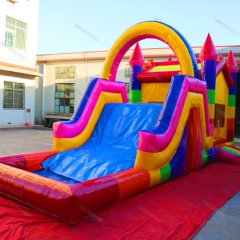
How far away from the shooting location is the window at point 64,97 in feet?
49.3

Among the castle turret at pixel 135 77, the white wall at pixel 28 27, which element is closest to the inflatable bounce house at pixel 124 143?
the castle turret at pixel 135 77

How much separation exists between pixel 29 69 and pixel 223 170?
1083 cm

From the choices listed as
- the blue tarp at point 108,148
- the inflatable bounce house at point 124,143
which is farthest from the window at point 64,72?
the blue tarp at point 108,148

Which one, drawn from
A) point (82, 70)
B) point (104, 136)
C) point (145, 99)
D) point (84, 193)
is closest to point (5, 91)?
point (82, 70)

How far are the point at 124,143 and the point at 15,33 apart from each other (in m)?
10.5

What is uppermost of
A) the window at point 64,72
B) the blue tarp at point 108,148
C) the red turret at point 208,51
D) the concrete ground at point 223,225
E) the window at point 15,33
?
the window at point 15,33

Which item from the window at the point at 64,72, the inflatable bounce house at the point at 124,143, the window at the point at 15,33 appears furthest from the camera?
the window at the point at 64,72

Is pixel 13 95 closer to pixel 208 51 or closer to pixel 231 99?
pixel 231 99

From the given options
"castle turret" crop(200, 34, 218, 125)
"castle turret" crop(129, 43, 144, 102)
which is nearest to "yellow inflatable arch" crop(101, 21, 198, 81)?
"castle turret" crop(200, 34, 218, 125)

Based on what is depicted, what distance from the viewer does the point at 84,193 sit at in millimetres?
2689

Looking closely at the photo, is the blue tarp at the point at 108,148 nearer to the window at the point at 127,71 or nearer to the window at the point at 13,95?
the window at the point at 127,71

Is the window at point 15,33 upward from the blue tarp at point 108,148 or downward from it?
upward

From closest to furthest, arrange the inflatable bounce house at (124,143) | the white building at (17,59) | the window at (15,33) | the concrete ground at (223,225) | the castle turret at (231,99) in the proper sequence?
the concrete ground at (223,225) → the inflatable bounce house at (124,143) → the castle turret at (231,99) → the white building at (17,59) → the window at (15,33)

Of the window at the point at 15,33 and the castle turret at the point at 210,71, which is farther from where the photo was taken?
the window at the point at 15,33
